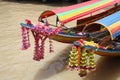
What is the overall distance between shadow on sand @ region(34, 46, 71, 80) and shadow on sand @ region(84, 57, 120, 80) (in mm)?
831

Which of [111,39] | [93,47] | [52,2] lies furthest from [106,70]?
[52,2]

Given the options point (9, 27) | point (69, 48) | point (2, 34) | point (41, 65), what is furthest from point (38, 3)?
point (41, 65)

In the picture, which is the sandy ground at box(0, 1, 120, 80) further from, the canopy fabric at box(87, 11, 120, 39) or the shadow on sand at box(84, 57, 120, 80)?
the canopy fabric at box(87, 11, 120, 39)

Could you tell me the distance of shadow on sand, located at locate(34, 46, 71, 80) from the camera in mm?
6446

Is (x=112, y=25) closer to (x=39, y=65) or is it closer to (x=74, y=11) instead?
(x=74, y=11)

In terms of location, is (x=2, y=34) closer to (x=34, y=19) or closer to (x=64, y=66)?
(x=34, y=19)

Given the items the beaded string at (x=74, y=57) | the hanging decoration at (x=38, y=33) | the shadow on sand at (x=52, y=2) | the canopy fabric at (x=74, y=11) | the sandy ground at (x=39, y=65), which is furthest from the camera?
the shadow on sand at (x=52, y=2)

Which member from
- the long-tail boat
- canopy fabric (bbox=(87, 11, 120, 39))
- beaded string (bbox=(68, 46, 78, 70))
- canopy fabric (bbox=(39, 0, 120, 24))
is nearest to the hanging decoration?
canopy fabric (bbox=(39, 0, 120, 24))

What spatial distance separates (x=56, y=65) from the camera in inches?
274

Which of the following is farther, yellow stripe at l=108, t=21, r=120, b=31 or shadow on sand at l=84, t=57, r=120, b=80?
shadow on sand at l=84, t=57, r=120, b=80

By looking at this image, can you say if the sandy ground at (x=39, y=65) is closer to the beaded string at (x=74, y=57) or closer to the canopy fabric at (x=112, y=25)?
the beaded string at (x=74, y=57)

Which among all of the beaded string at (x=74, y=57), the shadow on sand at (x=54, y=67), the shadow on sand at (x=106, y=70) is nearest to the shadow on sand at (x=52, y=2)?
the shadow on sand at (x=54, y=67)

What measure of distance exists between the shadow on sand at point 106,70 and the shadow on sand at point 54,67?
831 millimetres

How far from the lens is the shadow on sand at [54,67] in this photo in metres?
6.45
